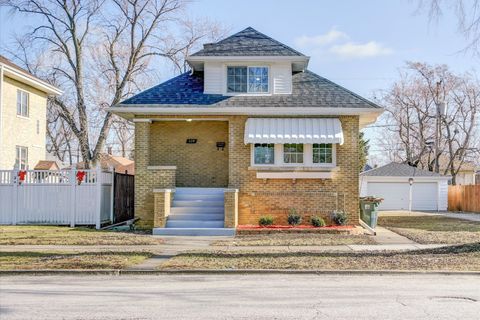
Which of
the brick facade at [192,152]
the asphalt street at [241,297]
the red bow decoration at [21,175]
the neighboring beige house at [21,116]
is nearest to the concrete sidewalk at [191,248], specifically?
the asphalt street at [241,297]

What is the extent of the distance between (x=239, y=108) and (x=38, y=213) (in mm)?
7977

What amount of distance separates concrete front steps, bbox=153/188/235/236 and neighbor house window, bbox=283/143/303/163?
2.50m

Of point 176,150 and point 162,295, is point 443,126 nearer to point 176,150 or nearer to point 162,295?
point 176,150

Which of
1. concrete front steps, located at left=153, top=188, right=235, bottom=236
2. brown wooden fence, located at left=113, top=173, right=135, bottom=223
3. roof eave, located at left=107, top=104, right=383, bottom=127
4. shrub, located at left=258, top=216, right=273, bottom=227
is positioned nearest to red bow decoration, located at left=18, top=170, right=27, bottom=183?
brown wooden fence, located at left=113, top=173, right=135, bottom=223

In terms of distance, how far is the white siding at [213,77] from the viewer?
19906 mm

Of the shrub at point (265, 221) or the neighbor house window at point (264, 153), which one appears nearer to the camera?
the shrub at point (265, 221)

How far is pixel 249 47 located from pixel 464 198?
22.6 metres

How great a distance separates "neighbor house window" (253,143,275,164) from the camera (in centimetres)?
1902

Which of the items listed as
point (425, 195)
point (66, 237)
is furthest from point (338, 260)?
point (425, 195)

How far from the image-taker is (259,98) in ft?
64.5

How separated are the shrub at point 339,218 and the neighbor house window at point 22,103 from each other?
1649 centimetres

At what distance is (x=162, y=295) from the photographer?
841 centimetres

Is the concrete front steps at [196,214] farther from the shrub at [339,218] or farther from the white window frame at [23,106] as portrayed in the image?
the white window frame at [23,106]

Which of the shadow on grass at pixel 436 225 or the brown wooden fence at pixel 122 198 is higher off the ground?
the brown wooden fence at pixel 122 198
